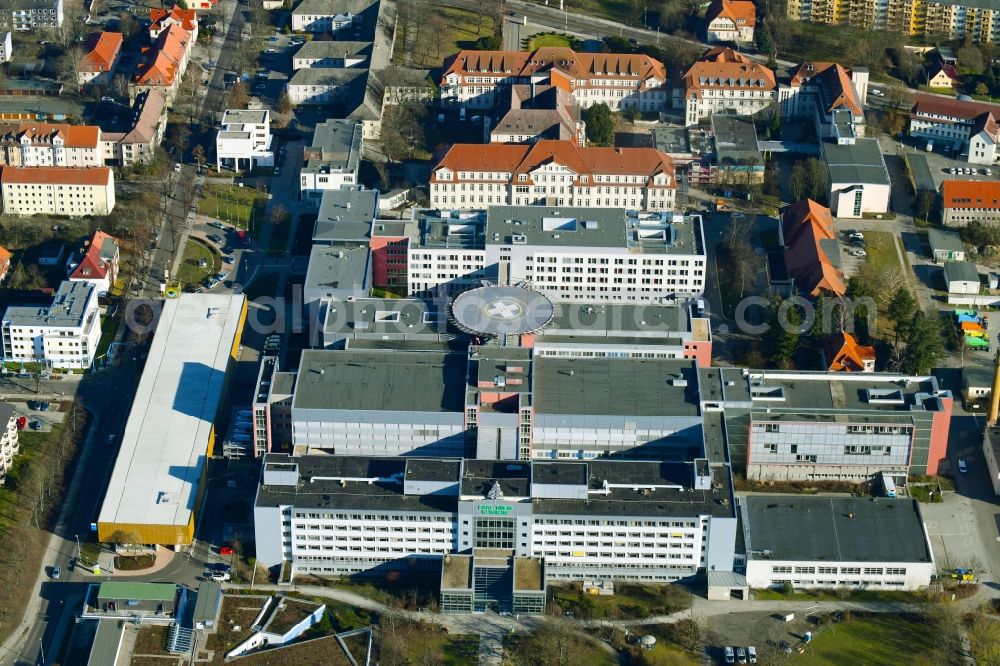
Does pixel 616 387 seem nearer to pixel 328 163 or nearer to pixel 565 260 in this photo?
pixel 565 260

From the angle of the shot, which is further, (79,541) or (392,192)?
(392,192)

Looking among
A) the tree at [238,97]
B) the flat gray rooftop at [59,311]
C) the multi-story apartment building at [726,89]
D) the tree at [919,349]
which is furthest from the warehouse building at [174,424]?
the multi-story apartment building at [726,89]

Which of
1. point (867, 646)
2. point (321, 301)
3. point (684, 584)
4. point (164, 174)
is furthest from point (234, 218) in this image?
point (867, 646)

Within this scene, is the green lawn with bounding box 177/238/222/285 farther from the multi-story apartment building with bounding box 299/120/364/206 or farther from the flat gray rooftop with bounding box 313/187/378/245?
the multi-story apartment building with bounding box 299/120/364/206

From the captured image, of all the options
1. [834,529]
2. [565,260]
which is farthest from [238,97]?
[834,529]

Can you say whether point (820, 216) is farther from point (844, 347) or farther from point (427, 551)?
point (427, 551)

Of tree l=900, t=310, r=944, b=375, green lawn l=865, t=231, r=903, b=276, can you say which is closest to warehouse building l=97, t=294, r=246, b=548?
tree l=900, t=310, r=944, b=375
